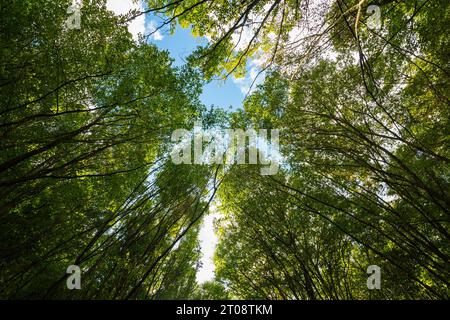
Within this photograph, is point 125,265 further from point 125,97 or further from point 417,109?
point 417,109

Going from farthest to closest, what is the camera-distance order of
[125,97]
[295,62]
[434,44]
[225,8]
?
[125,97], [295,62], [434,44], [225,8]

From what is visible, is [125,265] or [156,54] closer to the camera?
[156,54]

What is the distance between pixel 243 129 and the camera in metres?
6.68

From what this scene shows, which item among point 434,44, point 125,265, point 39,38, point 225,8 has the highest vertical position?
point 39,38

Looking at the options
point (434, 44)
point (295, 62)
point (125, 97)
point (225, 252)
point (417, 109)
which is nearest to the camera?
point (434, 44)

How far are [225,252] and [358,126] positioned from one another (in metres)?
6.57

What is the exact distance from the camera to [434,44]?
12.1 ft

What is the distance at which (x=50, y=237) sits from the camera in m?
6.52

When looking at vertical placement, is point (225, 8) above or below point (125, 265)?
above

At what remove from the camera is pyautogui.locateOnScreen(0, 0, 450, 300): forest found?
3570 millimetres

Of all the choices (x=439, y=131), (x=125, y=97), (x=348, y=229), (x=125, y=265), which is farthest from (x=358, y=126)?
(x=125, y=265)

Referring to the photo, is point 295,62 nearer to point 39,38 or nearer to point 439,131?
point 439,131

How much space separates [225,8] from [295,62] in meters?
1.57

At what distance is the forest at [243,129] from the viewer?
141 inches
